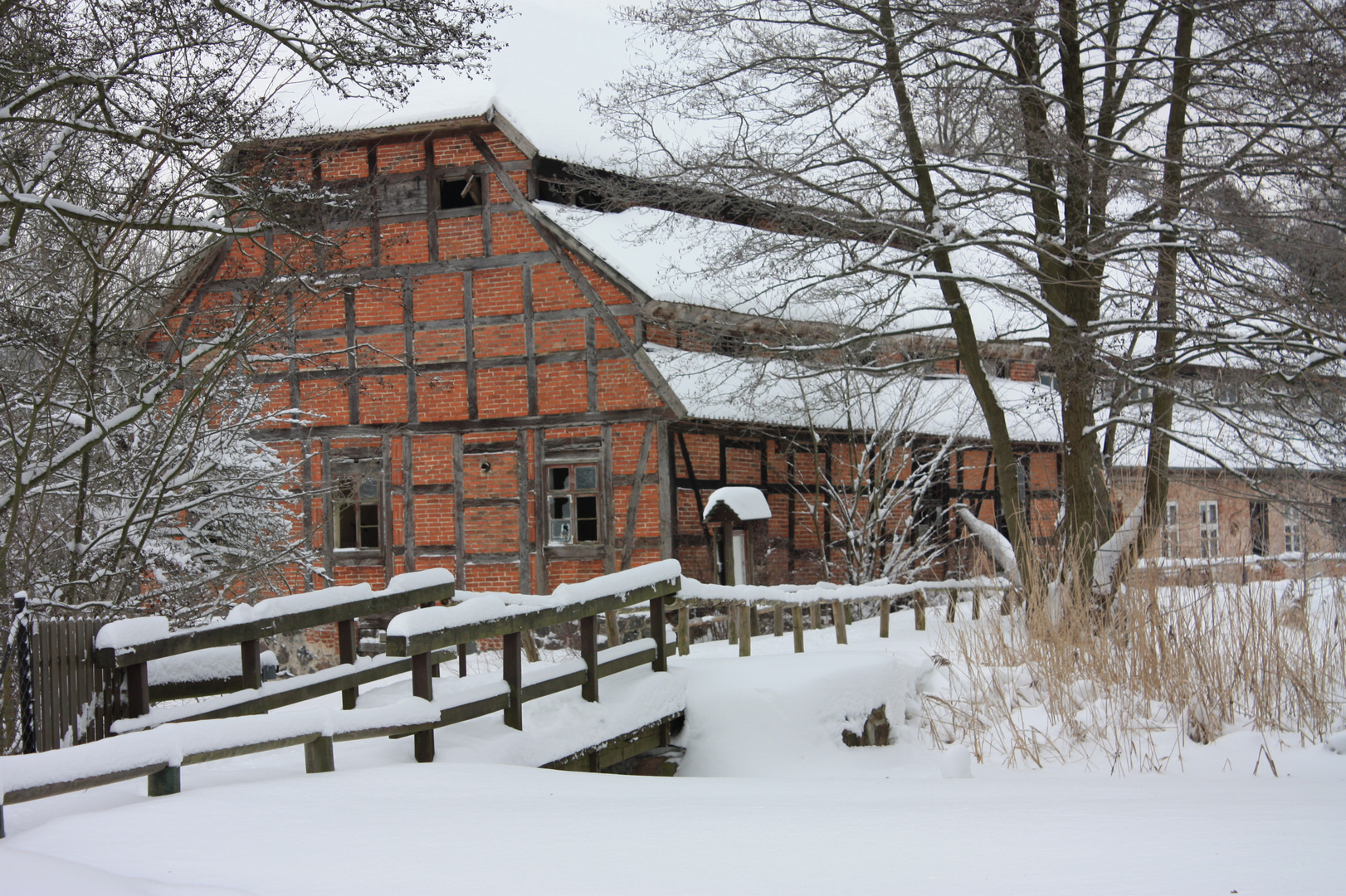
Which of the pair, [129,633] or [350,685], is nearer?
[129,633]

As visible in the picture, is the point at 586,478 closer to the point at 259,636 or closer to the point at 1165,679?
the point at 259,636

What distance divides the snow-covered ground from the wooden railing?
0.14 meters

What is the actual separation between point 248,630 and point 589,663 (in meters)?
2.00

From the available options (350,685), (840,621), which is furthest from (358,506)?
(350,685)

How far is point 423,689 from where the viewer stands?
5.13 metres

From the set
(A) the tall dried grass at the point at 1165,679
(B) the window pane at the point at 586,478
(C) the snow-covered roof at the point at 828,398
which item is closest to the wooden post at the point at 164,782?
(A) the tall dried grass at the point at 1165,679

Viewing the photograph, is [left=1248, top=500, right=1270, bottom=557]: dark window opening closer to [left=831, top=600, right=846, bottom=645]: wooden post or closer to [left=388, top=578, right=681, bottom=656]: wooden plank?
[left=831, top=600, right=846, bottom=645]: wooden post

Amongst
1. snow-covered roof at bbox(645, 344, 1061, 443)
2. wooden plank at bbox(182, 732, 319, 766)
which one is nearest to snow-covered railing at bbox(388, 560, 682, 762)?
wooden plank at bbox(182, 732, 319, 766)

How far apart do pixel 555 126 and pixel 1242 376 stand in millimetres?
9714

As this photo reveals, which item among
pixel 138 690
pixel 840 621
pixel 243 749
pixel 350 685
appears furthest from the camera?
pixel 840 621

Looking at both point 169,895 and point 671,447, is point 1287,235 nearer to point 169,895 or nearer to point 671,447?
point 671,447

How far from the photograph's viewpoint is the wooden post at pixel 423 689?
501cm

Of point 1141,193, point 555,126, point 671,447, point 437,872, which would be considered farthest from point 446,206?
point 437,872

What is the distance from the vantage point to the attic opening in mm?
15117
